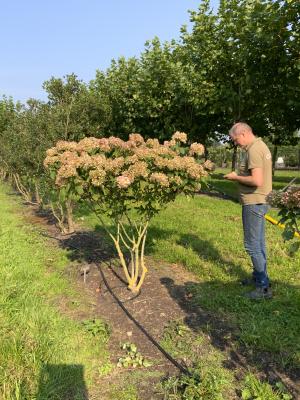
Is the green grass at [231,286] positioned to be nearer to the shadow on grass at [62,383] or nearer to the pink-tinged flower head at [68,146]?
the shadow on grass at [62,383]

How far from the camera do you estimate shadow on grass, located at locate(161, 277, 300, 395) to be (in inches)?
145

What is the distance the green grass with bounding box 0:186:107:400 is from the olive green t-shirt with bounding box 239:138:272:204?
253 centimetres

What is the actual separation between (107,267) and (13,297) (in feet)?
6.13

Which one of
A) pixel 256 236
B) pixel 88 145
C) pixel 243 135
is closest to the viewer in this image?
pixel 243 135

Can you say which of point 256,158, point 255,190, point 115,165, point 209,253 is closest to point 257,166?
point 256,158

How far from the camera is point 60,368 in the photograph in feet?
11.8

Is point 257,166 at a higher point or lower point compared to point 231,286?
higher

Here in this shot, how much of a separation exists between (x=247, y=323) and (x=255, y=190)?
1.64 metres

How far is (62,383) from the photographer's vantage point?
11.3ft

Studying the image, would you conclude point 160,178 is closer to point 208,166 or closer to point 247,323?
point 208,166

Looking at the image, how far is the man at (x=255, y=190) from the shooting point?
190 inches

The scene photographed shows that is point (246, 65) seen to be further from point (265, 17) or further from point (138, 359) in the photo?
point (138, 359)

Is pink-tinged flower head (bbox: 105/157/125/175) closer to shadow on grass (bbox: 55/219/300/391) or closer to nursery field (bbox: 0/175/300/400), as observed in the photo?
nursery field (bbox: 0/175/300/400)

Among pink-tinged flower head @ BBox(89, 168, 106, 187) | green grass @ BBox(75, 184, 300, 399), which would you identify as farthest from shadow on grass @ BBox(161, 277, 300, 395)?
pink-tinged flower head @ BBox(89, 168, 106, 187)
